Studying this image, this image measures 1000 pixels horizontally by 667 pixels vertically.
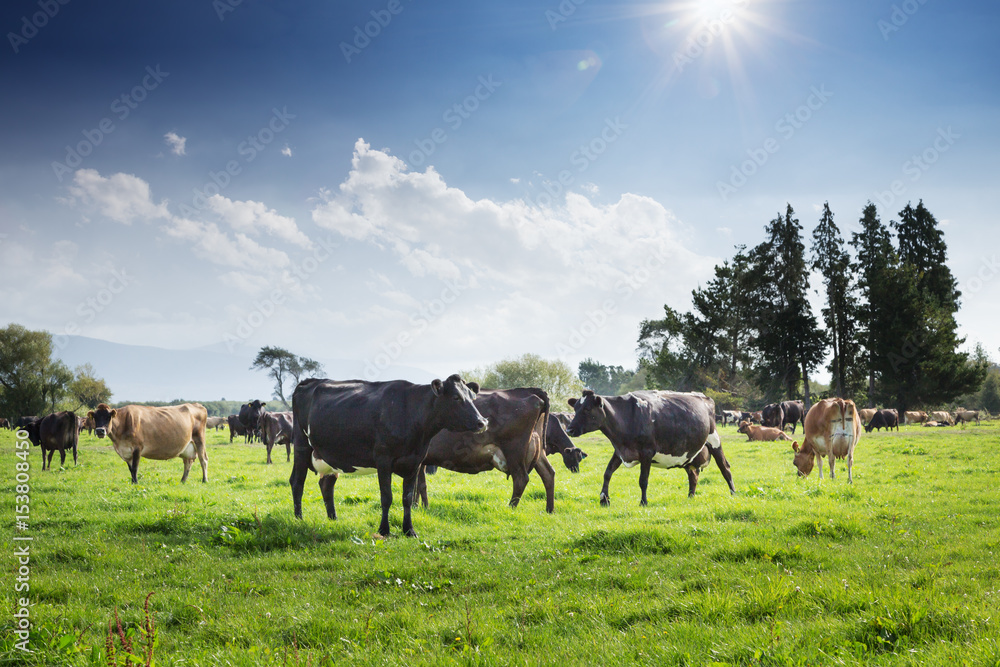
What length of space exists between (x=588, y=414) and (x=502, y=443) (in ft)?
7.18

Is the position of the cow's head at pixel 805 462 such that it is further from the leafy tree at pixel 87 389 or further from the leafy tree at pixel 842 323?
the leafy tree at pixel 87 389

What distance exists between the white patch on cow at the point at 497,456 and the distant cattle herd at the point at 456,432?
0.07 ft

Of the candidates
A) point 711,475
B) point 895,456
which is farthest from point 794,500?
point 895,456

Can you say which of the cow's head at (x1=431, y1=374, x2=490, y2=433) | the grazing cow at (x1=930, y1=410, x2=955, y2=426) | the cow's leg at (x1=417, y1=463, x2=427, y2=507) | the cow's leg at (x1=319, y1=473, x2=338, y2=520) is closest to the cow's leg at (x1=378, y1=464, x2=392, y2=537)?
the cow's head at (x1=431, y1=374, x2=490, y2=433)

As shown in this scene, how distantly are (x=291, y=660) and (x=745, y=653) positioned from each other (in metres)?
3.46

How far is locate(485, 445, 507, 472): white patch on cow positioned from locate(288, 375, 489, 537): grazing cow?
92.3 inches

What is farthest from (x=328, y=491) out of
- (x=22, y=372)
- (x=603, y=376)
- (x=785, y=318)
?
(x=603, y=376)

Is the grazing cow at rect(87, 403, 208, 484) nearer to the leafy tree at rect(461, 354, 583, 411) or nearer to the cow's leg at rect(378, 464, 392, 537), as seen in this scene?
the cow's leg at rect(378, 464, 392, 537)

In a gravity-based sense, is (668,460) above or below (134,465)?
above

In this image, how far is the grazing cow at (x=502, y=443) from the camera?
1125 cm

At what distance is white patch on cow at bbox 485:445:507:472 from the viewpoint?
11.5 m

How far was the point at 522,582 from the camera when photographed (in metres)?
6.27

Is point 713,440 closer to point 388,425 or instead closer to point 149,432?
point 388,425

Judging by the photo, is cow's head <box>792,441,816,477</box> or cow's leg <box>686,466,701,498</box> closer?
cow's leg <box>686,466,701,498</box>
